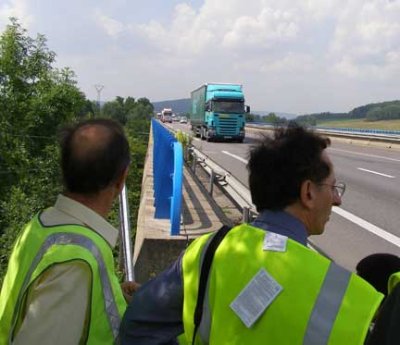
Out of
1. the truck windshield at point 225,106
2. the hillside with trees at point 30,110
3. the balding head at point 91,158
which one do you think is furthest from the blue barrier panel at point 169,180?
the truck windshield at point 225,106

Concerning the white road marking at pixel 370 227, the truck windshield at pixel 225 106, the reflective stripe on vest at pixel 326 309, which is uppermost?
the reflective stripe on vest at pixel 326 309

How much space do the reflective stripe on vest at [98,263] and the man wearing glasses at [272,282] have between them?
77 mm

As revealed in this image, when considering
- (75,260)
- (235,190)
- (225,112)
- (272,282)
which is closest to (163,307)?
(75,260)

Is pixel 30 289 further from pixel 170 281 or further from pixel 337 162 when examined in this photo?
pixel 337 162

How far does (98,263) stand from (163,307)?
275 mm

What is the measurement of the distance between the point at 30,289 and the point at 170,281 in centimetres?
47

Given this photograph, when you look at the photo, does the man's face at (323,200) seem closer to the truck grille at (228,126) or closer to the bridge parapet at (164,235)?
the bridge parapet at (164,235)

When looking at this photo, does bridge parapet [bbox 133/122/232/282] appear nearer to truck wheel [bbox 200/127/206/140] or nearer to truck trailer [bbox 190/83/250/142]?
truck trailer [bbox 190/83/250/142]

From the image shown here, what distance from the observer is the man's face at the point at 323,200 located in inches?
74.7

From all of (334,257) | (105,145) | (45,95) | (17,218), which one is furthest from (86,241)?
(45,95)

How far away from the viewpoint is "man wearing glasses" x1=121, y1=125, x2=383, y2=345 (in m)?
1.42

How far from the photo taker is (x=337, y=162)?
21.4 meters

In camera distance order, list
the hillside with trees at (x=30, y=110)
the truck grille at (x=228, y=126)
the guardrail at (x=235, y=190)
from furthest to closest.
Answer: the truck grille at (x=228, y=126) < the hillside with trees at (x=30, y=110) < the guardrail at (x=235, y=190)

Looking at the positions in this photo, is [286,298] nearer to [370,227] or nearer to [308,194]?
[308,194]
